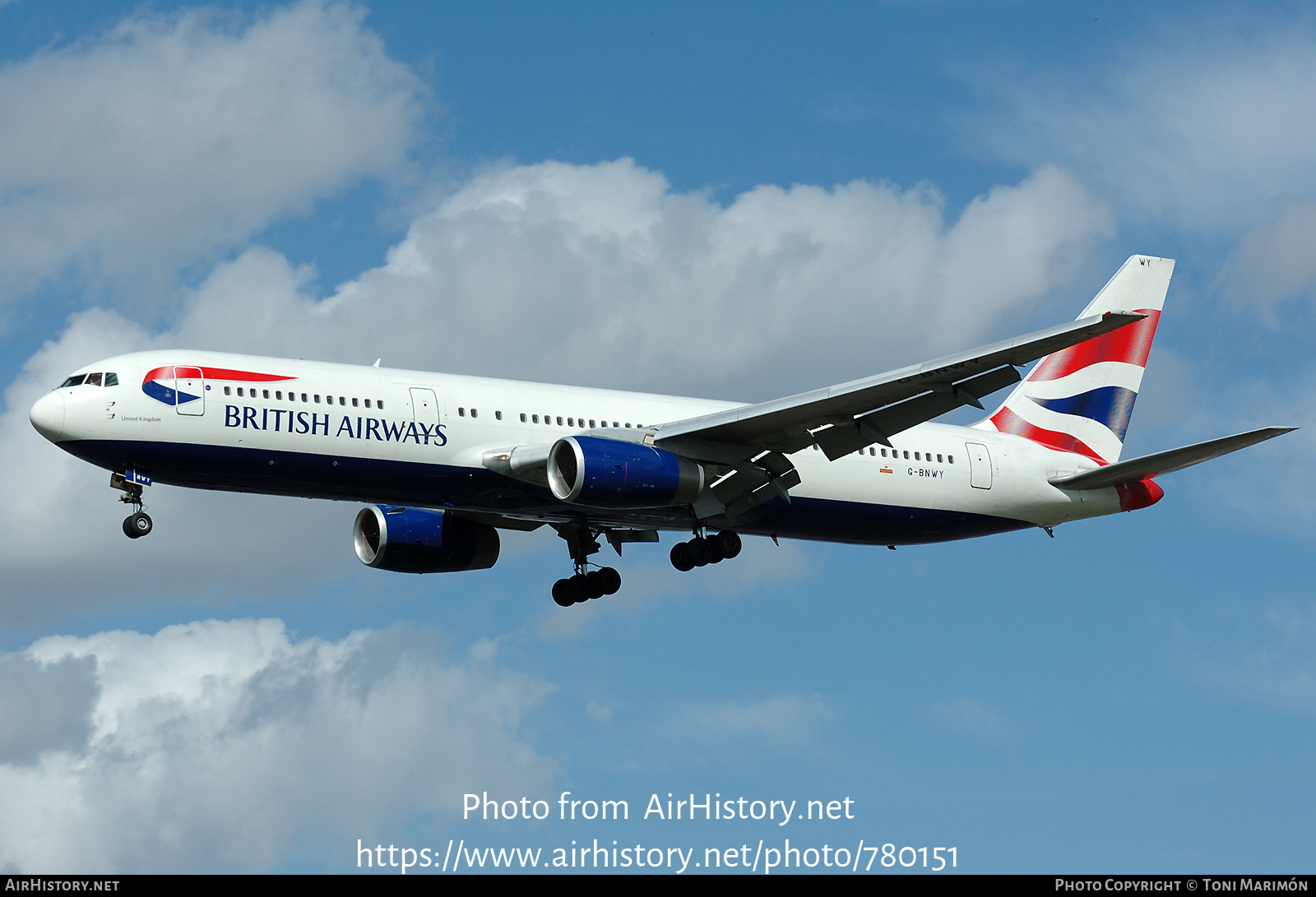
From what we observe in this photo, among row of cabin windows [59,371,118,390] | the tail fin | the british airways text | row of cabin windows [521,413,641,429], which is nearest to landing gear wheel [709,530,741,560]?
row of cabin windows [521,413,641,429]

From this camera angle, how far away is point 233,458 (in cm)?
3488

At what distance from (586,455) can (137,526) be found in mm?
10254

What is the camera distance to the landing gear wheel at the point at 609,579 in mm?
44594

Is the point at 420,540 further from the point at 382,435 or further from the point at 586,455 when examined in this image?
the point at 586,455

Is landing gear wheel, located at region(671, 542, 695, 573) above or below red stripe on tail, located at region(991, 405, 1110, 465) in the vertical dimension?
below

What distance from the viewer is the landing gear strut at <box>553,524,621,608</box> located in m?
44.5

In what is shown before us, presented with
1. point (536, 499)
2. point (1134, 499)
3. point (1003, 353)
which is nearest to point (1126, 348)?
point (1134, 499)

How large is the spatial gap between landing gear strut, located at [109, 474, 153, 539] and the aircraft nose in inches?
61.2

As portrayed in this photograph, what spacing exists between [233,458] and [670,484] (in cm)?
983

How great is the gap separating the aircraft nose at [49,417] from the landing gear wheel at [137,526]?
2457mm

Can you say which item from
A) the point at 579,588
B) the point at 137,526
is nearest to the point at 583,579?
the point at 579,588

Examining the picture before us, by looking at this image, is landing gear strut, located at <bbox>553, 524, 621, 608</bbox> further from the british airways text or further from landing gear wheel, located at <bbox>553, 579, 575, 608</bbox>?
the british airways text

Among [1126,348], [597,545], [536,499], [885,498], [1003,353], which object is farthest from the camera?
[1126,348]

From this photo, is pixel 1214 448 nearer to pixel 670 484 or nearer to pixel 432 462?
pixel 670 484
